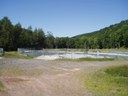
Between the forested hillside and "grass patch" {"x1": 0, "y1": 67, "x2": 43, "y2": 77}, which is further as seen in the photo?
A: the forested hillside

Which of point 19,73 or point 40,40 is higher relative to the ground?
point 40,40

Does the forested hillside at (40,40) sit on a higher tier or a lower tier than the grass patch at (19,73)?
higher

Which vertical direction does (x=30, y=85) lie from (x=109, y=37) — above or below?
below

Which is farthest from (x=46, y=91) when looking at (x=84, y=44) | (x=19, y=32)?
(x=84, y=44)

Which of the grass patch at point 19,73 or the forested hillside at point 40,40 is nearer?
the grass patch at point 19,73

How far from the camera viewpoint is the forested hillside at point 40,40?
83188 millimetres

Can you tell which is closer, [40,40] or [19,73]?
[19,73]

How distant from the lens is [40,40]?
111m

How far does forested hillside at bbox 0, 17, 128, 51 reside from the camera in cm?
8319

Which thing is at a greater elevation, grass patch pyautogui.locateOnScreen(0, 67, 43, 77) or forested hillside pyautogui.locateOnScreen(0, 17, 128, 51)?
forested hillside pyautogui.locateOnScreen(0, 17, 128, 51)

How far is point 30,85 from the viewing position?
14.1 meters

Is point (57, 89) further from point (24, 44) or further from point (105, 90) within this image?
point (24, 44)

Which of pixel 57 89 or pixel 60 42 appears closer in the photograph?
pixel 57 89

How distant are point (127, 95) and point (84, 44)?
4291 inches
